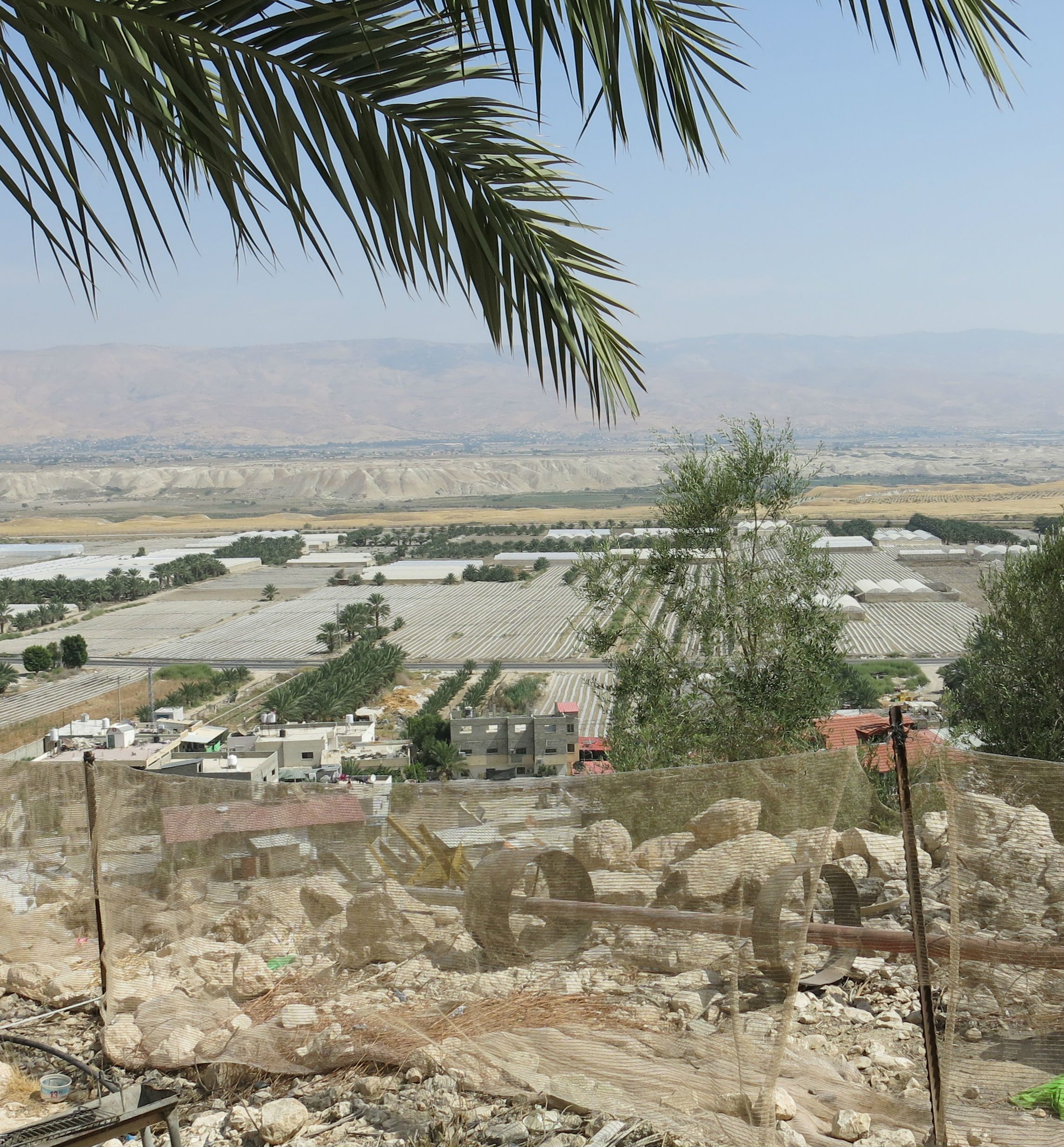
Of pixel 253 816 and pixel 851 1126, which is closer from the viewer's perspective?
pixel 851 1126

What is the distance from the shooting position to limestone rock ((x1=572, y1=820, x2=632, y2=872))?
2896 millimetres

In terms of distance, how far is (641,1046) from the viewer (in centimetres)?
269

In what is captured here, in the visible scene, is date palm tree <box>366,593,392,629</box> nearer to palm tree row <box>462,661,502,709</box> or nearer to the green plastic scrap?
palm tree row <box>462,661,502,709</box>

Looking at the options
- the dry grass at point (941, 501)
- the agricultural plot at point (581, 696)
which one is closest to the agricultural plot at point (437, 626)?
the agricultural plot at point (581, 696)

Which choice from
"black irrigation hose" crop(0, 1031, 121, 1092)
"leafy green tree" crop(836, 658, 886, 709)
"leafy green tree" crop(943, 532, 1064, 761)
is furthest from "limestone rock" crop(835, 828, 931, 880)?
"leafy green tree" crop(836, 658, 886, 709)

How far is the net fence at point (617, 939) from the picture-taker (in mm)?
2389

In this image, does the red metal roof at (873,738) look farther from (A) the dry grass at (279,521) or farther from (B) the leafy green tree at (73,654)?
(A) the dry grass at (279,521)

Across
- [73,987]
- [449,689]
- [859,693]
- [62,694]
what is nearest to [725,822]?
[73,987]

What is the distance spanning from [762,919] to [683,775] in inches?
15.9

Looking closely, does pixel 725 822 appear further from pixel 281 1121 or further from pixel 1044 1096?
pixel 281 1121

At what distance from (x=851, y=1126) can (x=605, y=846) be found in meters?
0.89

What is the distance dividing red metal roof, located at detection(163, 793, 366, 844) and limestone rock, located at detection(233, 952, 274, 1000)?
0.41 m

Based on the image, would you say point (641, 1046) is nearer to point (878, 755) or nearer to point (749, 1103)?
point (749, 1103)

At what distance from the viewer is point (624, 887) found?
286cm
